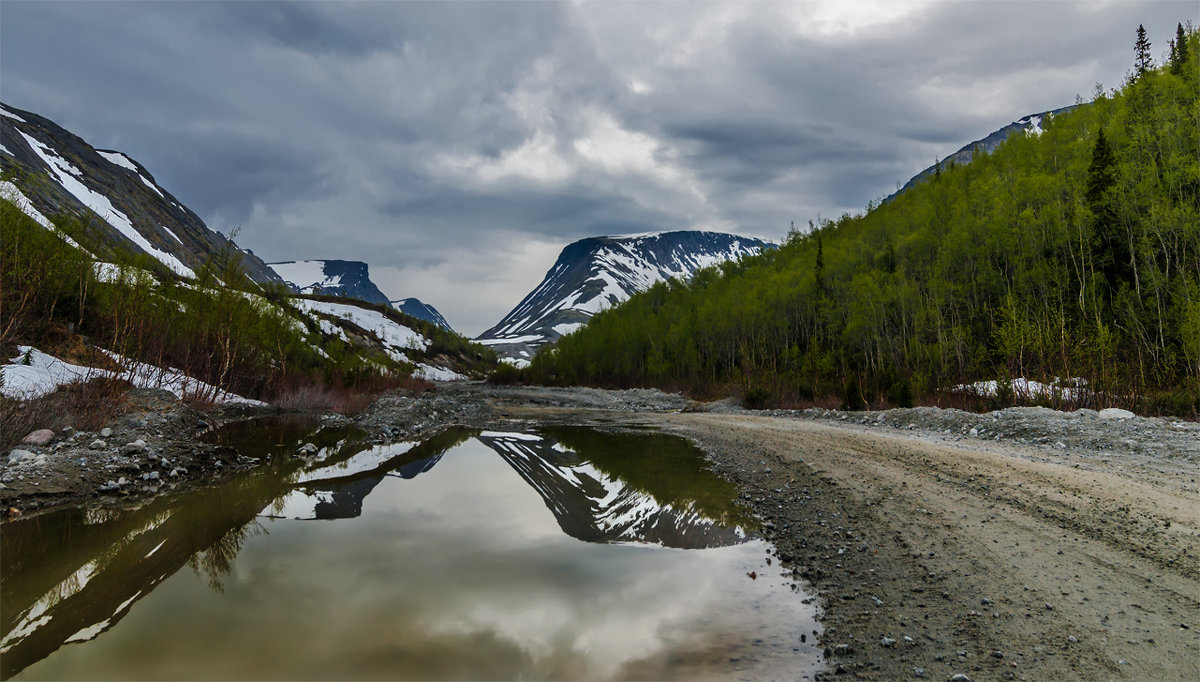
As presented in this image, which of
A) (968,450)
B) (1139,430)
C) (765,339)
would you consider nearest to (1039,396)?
(1139,430)

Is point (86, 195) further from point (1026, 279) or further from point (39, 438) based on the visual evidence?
point (1026, 279)

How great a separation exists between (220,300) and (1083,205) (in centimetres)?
4212

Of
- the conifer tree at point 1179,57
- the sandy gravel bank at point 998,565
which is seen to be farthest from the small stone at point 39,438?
the conifer tree at point 1179,57

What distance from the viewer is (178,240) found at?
566 ft

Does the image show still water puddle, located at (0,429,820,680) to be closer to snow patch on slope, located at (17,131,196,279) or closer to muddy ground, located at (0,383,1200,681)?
muddy ground, located at (0,383,1200,681)

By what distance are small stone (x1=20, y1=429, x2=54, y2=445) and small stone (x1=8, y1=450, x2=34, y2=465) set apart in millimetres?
724

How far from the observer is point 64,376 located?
51.0 ft

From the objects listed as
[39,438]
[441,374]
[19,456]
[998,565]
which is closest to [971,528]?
[998,565]

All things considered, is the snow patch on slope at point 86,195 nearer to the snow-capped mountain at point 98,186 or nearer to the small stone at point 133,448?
the snow-capped mountain at point 98,186

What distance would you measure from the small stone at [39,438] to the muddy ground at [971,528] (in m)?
0.31

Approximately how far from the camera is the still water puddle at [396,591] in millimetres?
4023

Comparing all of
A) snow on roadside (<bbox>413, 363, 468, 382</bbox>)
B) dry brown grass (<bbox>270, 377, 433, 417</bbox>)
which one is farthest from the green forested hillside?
snow on roadside (<bbox>413, 363, 468, 382</bbox>)

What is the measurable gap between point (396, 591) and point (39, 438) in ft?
31.9

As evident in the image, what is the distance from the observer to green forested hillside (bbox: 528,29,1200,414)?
22.9m
